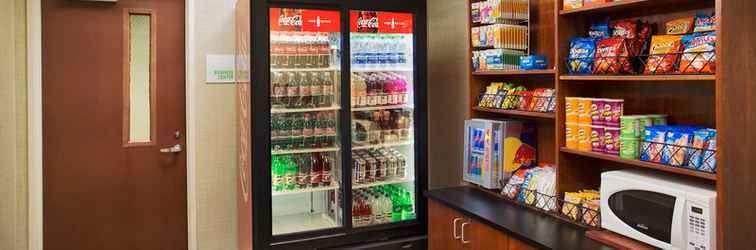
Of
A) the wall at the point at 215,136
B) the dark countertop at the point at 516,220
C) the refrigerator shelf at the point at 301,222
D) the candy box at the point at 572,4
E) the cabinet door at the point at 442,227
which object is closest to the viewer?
the dark countertop at the point at 516,220

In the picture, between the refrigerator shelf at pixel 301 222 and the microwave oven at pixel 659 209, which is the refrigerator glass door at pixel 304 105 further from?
the microwave oven at pixel 659 209

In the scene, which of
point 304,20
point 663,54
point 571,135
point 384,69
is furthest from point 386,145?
point 663,54

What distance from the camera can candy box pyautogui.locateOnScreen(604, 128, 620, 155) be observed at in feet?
7.26

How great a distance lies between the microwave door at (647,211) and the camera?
1897 mm

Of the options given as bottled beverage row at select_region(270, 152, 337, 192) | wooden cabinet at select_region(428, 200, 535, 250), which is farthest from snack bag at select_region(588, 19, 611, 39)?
bottled beverage row at select_region(270, 152, 337, 192)

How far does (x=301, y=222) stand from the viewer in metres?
3.47

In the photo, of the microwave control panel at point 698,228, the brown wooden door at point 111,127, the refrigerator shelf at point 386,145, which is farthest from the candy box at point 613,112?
the brown wooden door at point 111,127

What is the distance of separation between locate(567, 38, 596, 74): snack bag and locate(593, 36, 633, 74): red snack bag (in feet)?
0.11

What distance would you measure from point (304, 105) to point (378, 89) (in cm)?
50

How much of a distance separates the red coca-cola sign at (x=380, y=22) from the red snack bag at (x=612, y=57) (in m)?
1.37

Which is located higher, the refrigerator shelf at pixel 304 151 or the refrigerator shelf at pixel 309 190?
the refrigerator shelf at pixel 304 151

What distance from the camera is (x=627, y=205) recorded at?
2084mm

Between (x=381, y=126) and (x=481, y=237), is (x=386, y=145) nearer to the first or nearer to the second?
(x=381, y=126)

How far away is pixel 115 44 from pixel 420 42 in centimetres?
209
